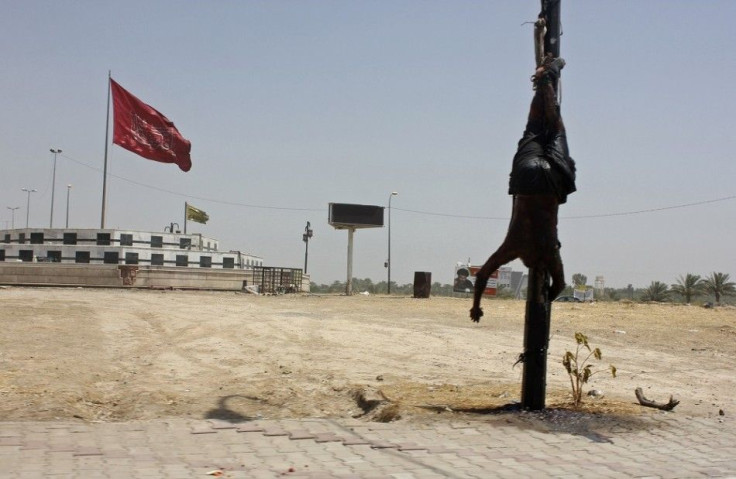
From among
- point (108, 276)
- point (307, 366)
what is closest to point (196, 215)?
point (108, 276)

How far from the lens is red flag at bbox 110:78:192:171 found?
3138cm

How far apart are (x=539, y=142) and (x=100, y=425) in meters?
5.19

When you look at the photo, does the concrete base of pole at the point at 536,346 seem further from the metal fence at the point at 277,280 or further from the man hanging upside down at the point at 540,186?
the metal fence at the point at 277,280

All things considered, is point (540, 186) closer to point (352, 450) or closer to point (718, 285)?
point (352, 450)

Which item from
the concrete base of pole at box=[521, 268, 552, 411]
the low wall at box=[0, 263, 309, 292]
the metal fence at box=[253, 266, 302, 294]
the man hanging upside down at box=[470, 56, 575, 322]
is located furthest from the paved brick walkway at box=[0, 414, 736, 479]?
the low wall at box=[0, 263, 309, 292]

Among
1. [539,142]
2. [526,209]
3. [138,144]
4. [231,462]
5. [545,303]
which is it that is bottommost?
[231,462]

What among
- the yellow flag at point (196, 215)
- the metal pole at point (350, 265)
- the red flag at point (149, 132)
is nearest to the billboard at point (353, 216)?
the metal pole at point (350, 265)

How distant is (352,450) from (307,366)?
515 centimetres

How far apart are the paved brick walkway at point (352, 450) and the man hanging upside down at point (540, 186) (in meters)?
1.67

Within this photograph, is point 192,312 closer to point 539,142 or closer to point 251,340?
point 251,340

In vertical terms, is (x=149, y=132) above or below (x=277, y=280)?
above

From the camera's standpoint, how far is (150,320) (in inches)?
721

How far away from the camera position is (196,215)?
7294cm

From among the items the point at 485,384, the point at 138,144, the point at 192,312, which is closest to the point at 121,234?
the point at 138,144
